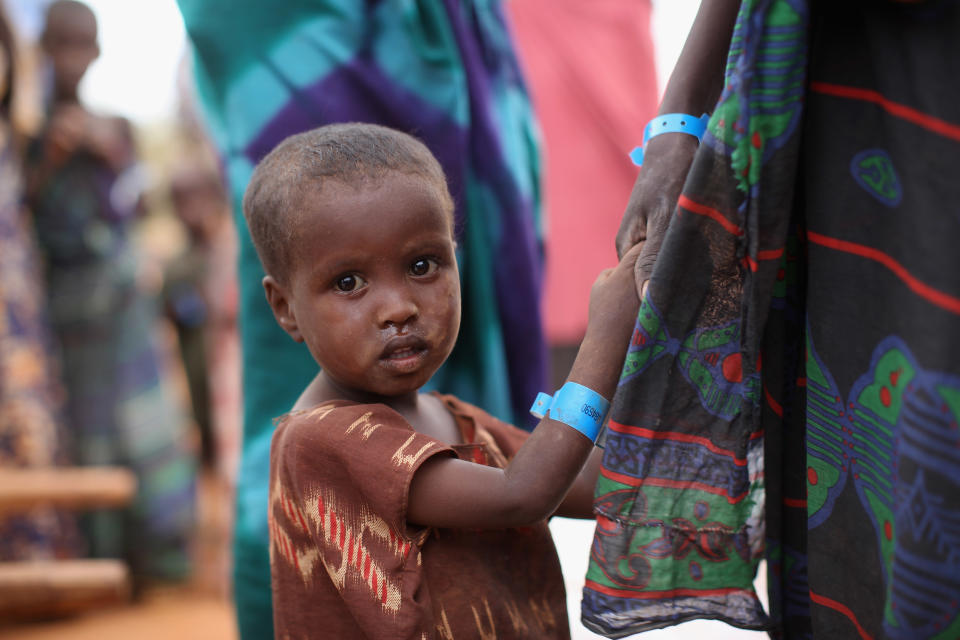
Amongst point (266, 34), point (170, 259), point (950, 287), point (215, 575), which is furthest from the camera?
point (170, 259)

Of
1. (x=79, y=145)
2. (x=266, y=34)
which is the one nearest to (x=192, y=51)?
(x=266, y=34)

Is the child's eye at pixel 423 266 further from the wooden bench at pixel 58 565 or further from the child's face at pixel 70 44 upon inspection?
the child's face at pixel 70 44

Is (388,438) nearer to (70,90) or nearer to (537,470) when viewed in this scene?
(537,470)

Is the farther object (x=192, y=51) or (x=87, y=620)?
(x=87, y=620)

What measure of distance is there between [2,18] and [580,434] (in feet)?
11.4

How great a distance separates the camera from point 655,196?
1226 millimetres

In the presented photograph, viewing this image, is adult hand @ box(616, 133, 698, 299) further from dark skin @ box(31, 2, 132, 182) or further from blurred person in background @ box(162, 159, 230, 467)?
blurred person in background @ box(162, 159, 230, 467)

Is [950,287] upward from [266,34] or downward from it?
downward

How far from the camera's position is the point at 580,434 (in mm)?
1230

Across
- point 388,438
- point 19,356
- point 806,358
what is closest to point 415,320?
point 388,438

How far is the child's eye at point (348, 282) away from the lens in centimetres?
131

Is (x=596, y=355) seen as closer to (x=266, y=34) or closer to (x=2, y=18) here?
(x=266, y=34)

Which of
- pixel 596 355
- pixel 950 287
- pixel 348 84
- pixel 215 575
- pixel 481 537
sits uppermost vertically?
pixel 348 84

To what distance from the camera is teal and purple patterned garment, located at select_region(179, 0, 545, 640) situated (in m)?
2.00
